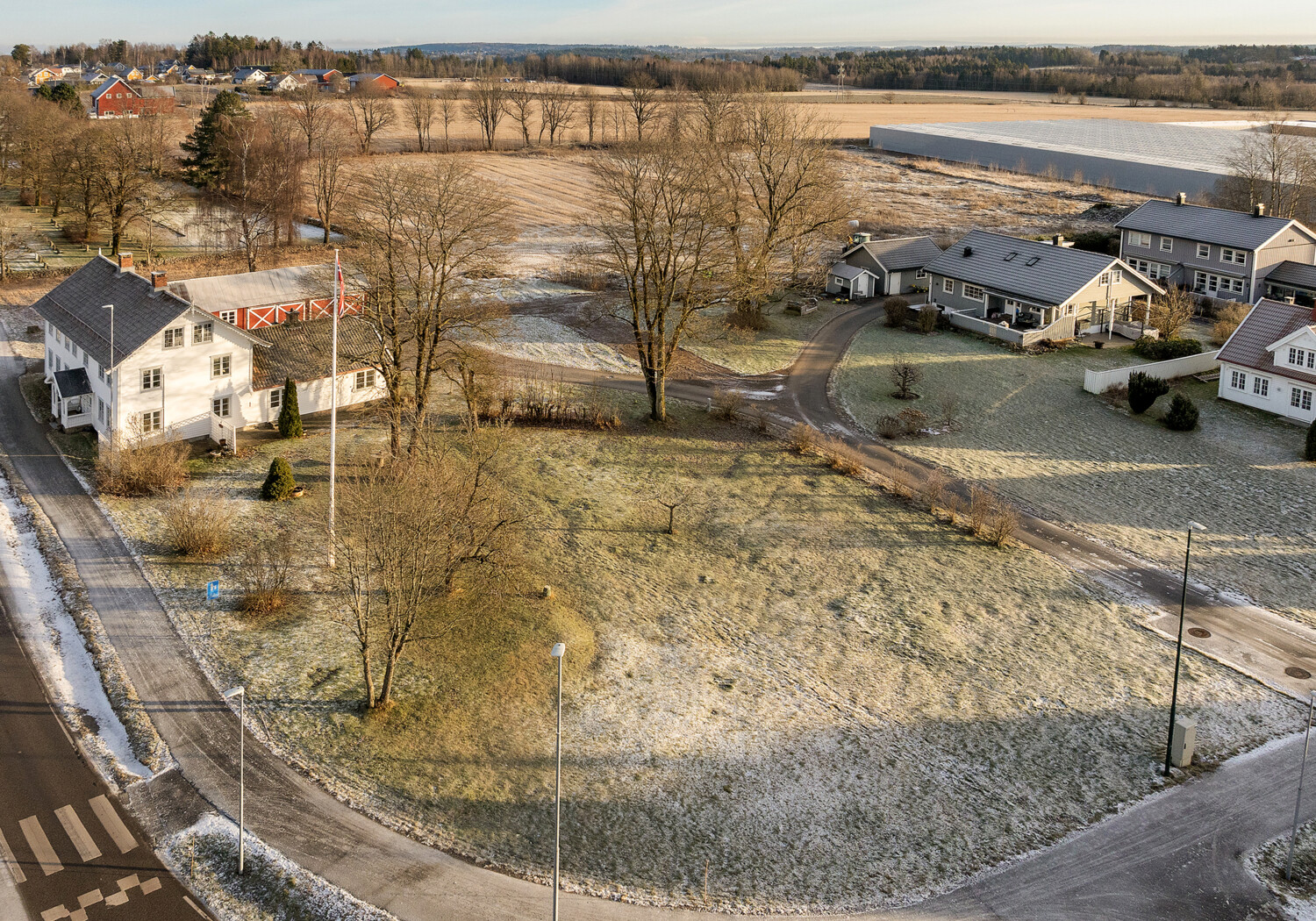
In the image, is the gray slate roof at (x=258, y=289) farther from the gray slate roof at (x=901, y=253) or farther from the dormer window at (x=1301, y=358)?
the dormer window at (x=1301, y=358)

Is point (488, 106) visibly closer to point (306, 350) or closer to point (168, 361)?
point (306, 350)

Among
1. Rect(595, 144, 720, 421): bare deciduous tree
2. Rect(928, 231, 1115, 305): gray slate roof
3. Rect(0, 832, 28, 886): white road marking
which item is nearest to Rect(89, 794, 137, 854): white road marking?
Rect(0, 832, 28, 886): white road marking

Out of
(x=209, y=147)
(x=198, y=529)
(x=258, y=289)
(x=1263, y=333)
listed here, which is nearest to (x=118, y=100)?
(x=209, y=147)

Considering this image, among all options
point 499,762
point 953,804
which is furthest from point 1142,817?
point 499,762

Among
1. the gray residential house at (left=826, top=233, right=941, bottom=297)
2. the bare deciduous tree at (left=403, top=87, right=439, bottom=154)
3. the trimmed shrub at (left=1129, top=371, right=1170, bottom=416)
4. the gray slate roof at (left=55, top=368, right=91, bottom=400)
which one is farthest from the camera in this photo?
the bare deciduous tree at (left=403, top=87, right=439, bottom=154)

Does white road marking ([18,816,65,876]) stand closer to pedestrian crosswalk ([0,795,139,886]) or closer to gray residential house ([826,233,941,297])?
pedestrian crosswalk ([0,795,139,886])

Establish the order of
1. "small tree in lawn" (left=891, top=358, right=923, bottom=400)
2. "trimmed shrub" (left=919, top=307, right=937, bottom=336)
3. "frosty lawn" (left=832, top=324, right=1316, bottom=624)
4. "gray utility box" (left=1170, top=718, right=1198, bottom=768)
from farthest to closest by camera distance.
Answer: "trimmed shrub" (left=919, top=307, right=937, bottom=336) < "small tree in lawn" (left=891, top=358, right=923, bottom=400) < "frosty lawn" (left=832, top=324, right=1316, bottom=624) < "gray utility box" (left=1170, top=718, right=1198, bottom=768)
